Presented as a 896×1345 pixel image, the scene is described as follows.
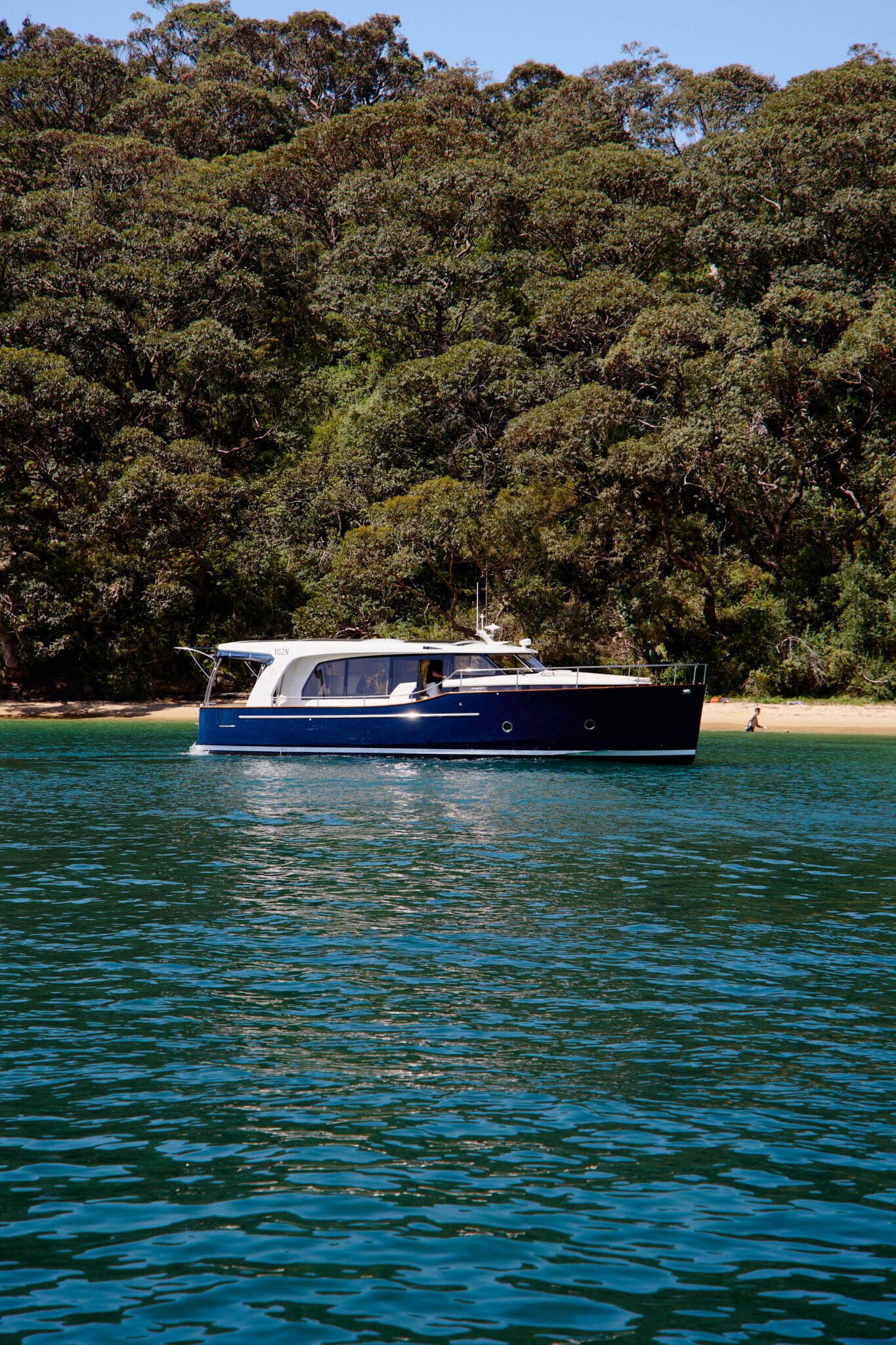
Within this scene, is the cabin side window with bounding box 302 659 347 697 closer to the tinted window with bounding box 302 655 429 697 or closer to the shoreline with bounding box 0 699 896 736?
the tinted window with bounding box 302 655 429 697

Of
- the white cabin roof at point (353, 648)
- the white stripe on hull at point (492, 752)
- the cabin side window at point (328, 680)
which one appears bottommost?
the white stripe on hull at point (492, 752)

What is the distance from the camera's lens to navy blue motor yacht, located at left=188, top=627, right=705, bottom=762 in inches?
1121

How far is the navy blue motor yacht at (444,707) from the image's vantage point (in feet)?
93.4

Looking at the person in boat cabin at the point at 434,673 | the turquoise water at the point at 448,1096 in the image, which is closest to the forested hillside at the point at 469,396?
the person in boat cabin at the point at 434,673

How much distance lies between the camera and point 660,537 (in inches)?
1780

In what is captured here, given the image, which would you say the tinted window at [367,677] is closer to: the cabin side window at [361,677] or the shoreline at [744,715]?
the cabin side window at [361,677]

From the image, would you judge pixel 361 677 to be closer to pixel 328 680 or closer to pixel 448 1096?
pixel 328 680

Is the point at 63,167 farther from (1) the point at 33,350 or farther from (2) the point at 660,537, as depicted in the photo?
(2) the point at 660,537

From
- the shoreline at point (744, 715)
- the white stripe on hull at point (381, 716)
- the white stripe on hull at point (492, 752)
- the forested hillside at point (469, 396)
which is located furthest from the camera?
the forested hillside at point (469, 396)

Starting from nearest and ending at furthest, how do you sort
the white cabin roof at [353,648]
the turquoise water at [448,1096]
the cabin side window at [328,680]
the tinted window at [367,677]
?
the turquoise water at [448,1096] < the white cabin roof at [353,648] < the tinted window at [367,677] < the cabin side window at [328,680]

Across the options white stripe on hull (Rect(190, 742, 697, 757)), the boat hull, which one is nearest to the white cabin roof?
the boat hull

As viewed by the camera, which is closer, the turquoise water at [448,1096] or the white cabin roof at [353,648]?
the turquoise water at [448,1096]

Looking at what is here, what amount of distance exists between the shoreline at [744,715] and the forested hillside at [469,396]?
1.88m

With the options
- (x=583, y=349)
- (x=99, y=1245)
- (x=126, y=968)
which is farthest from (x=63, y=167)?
(x=99, y=1245)
